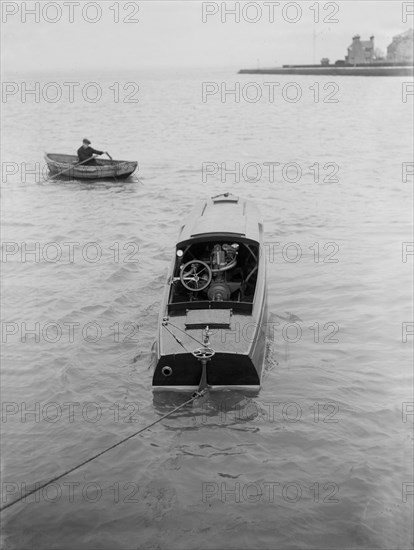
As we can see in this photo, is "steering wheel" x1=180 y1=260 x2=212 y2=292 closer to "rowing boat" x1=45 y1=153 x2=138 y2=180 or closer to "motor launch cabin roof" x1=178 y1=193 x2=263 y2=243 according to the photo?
"motor launch cabin roof" x1=178 y1=193 x2=263 y2=243

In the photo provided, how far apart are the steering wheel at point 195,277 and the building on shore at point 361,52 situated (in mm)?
150072

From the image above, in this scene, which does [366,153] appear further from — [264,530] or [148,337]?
[264,530]

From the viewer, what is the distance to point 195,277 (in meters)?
14.3

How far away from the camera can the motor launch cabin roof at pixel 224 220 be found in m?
15.5

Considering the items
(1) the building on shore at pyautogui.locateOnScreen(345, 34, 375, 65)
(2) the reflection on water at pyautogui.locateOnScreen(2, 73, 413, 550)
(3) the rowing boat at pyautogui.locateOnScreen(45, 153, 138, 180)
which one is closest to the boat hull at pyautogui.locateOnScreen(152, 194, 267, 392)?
(2) the reflection on water at pyautogui.locateOnScreen(2, 73, 413, 550)

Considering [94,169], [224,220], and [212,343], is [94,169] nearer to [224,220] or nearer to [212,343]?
[224,220]

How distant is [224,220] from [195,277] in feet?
8.37

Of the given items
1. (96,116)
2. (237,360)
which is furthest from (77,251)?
(96,116)

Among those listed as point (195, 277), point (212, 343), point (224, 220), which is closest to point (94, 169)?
point (224, 220)

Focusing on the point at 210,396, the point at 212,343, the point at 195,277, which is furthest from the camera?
the point at 195,277

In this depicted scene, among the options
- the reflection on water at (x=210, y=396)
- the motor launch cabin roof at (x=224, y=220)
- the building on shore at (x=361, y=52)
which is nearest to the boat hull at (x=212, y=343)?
the reflection on water at (x=210, y=396)

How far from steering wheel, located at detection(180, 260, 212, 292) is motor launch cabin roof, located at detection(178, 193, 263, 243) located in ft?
2.78

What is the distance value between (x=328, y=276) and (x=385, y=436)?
9.21 metres

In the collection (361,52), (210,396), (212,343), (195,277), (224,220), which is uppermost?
(361,52)
